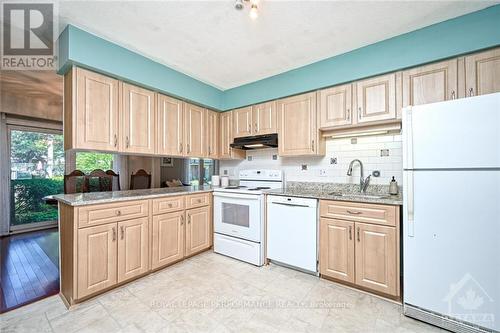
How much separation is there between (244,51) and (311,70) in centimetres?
89

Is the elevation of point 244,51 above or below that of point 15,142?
above

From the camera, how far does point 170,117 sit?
9.78 ft

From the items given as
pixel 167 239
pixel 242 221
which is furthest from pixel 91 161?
Answer: pixel 242 221

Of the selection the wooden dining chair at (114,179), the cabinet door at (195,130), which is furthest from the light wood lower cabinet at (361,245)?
the wooden dining chair at (114,179)

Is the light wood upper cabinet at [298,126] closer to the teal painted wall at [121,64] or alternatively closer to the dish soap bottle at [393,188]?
the dish soap bottle at [393,188]

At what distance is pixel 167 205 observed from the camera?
2602mm

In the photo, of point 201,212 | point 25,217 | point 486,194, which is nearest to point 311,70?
point 486,194

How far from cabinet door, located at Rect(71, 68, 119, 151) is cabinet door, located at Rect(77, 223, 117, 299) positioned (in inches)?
33.4

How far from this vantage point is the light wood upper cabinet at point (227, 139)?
3621mm

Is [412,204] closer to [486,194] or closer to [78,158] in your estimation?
[486,194]

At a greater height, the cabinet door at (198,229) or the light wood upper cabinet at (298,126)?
the light wood upper cabinet at (298,126)

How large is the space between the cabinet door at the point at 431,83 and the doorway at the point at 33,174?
223 inches

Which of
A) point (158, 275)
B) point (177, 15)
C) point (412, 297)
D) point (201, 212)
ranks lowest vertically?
point (158, 275)

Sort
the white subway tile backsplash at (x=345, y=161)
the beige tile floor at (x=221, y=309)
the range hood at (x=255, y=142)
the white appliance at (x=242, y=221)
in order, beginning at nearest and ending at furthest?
the beige tile floor at (x=221, y=309) → the white subway tile backsplash at (x=345, y=161) → the white appliance at (x=242, y=221) → the range hood at (x=255, y=142)
